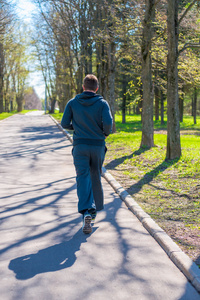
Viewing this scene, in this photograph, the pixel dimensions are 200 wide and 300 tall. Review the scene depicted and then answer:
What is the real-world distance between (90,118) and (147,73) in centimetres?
889

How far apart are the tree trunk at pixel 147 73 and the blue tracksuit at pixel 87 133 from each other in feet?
28.2

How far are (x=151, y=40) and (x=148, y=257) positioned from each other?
1015 cm

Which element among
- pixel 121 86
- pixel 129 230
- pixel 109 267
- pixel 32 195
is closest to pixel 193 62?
pixel 32 195

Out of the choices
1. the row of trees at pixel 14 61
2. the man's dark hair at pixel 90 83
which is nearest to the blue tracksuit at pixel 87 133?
the man's dark hair at pixel 90 83

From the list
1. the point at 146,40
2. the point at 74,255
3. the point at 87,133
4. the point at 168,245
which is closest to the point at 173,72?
the point at 146,40

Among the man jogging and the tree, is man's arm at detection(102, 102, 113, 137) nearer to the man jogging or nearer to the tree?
the man jogging

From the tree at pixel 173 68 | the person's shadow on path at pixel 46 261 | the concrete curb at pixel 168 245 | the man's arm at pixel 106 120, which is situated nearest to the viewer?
the concrete curb at pixel 168 245

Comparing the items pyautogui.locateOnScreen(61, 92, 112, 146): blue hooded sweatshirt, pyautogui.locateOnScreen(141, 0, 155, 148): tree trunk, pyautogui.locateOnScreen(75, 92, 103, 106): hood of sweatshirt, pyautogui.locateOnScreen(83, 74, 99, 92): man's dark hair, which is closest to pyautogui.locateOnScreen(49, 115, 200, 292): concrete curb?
pyautogui.locateOnScreen(61, 92, 112, 146): blue hooded sweatshirt

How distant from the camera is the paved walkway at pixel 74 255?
340 centimetres

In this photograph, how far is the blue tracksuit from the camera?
16.4 feet

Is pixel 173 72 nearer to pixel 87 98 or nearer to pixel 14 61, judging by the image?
pixel 87 98

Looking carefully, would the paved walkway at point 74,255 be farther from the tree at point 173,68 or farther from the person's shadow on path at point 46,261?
the tree at point 173,68

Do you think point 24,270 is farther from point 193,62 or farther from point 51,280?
point 193,62

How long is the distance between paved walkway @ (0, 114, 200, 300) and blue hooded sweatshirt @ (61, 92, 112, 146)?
1239 mm
